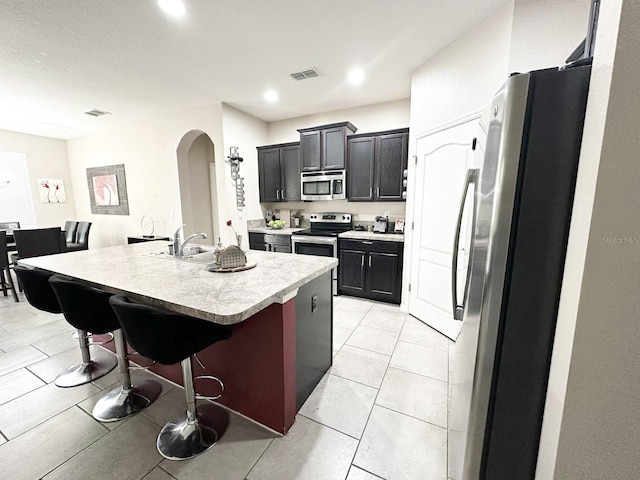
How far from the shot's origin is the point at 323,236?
3719 millimetres

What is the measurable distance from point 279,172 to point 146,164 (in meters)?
2.69

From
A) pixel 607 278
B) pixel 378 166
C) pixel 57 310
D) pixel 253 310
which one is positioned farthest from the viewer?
pixel 378 166

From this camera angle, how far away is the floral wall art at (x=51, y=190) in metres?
5.59

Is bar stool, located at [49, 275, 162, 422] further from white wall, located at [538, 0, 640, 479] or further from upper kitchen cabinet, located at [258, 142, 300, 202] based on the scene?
upper kitchen cabinet, located at [258, 142, 300, 202]

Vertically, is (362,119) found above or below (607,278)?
above

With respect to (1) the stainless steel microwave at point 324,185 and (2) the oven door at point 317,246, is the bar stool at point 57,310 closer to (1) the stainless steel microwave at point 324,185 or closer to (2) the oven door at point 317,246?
(2) the oven door at point 317,246

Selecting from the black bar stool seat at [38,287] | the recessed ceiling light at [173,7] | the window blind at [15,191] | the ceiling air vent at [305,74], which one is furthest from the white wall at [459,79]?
the window blind at [15,191]

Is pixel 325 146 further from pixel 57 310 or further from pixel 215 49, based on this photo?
pixel 57 310

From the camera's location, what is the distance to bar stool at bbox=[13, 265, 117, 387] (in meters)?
1.72

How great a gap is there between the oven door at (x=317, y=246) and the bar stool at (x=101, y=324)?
2.43 m

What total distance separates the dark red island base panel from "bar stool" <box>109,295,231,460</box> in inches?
6.5

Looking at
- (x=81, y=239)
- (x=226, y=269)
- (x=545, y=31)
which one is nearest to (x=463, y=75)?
(x=545, y=31)

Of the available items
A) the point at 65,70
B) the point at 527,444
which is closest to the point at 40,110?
the point at 65,70

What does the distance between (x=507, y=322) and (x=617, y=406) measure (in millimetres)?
269
